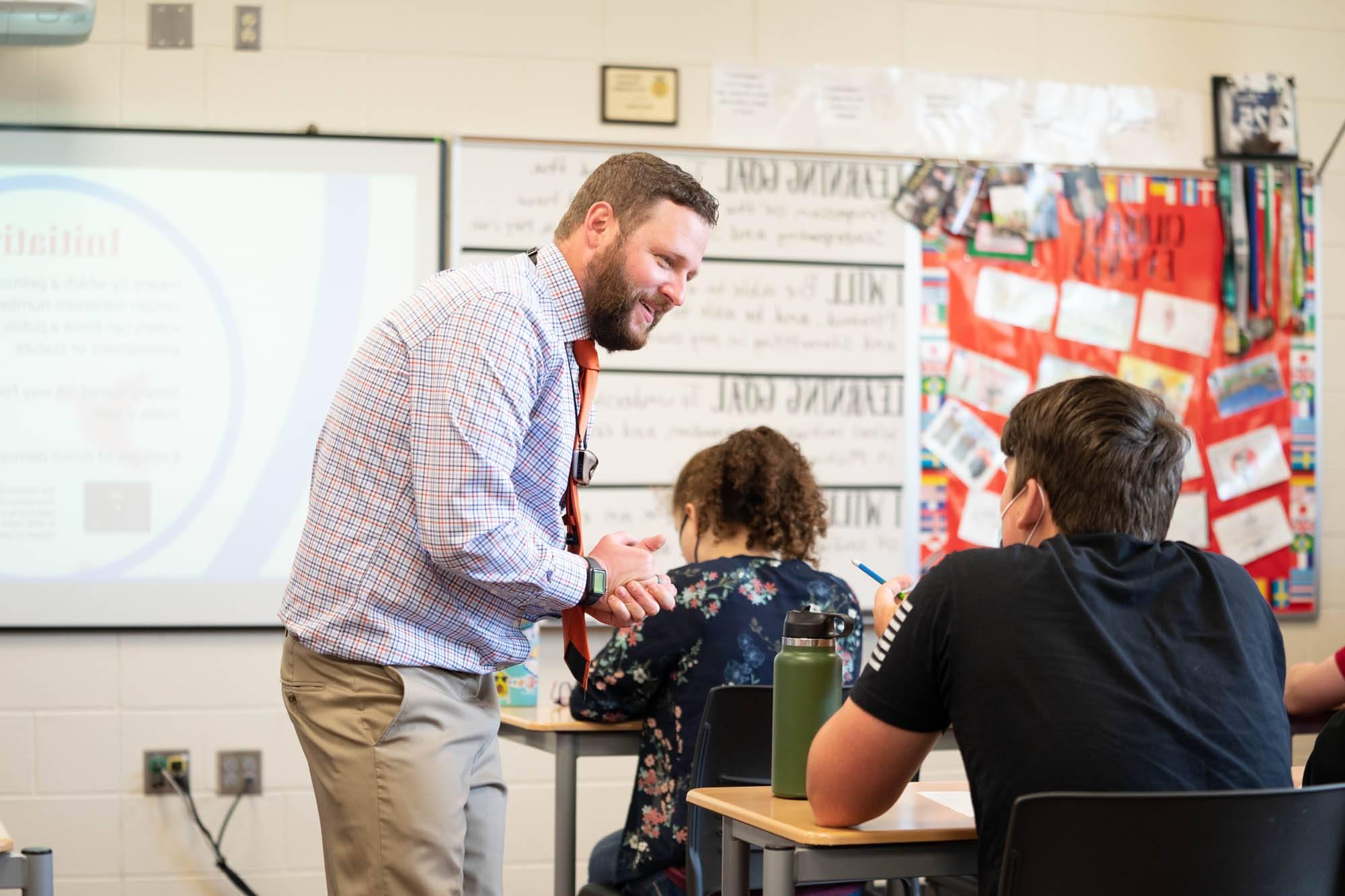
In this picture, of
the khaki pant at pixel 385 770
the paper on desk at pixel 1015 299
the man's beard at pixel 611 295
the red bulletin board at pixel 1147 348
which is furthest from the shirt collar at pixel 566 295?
the paper on desk at pixel 1015 299

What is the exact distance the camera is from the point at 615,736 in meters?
2.47

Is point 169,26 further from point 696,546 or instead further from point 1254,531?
point 1254,531

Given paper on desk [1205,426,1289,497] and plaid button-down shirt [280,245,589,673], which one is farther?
paper on desk [1205,426,1289,497]

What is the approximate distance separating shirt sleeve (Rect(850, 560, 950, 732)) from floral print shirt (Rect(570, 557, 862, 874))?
33.2 inches

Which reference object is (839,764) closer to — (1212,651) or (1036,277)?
(1212,651)

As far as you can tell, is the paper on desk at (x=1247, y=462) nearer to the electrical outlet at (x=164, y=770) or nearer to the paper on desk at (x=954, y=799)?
the paper on desk at (x=954, y=799)

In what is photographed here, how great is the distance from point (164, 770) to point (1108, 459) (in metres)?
2.83

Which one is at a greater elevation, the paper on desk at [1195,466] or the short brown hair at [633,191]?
the short brown hair at [633,191]

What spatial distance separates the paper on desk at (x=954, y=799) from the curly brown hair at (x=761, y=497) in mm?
753

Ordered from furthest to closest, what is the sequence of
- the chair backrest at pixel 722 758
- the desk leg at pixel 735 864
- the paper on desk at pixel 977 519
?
the paper on desk at pixel 977 519
the chair backrest at pixel 722 758
the desk leg at pixel 735 864

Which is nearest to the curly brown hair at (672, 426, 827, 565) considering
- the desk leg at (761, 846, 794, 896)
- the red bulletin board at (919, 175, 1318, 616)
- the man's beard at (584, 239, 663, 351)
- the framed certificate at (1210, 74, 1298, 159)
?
the man's beard at (584, 239, 663, 351)

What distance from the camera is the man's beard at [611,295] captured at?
1.91m

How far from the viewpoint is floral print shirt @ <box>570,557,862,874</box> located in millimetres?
2229

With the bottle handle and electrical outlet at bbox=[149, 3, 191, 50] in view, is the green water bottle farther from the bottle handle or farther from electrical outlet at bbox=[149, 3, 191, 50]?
electrical outlet at bbox=[149, 3, 191, 50]
